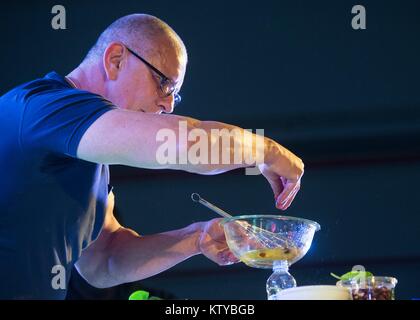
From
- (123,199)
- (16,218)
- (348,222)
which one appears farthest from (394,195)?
(16,218)

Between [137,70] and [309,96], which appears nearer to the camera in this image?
[137,70]

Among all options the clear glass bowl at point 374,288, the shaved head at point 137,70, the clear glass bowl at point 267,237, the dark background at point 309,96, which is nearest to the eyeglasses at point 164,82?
the shaved head at point 137,70

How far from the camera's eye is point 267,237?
Answer: 4.56ft

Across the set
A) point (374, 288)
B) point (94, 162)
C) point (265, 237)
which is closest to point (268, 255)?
point (265, 237)

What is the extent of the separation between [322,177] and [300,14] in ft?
2.12

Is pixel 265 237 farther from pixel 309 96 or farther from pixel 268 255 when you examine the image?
pixel 309 96

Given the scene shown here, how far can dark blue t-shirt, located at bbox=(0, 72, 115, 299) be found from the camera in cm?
135

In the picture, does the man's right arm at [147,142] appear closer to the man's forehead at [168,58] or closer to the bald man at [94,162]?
→ the bald man at [94,162]

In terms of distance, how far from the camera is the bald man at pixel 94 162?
48.8 inches

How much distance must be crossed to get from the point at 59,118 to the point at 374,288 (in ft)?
1.92

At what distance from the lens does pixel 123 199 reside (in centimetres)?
310

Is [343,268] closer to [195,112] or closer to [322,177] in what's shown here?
[322,177]

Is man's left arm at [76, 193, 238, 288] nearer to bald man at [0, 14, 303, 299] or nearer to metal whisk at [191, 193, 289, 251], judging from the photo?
bald man at [0, 14, 303, 299]

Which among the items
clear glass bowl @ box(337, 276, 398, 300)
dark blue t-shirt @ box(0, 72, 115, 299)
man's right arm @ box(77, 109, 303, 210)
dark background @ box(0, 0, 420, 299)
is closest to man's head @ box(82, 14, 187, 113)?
dark blue t-shirt @ box(0, 72, 115, 299)
